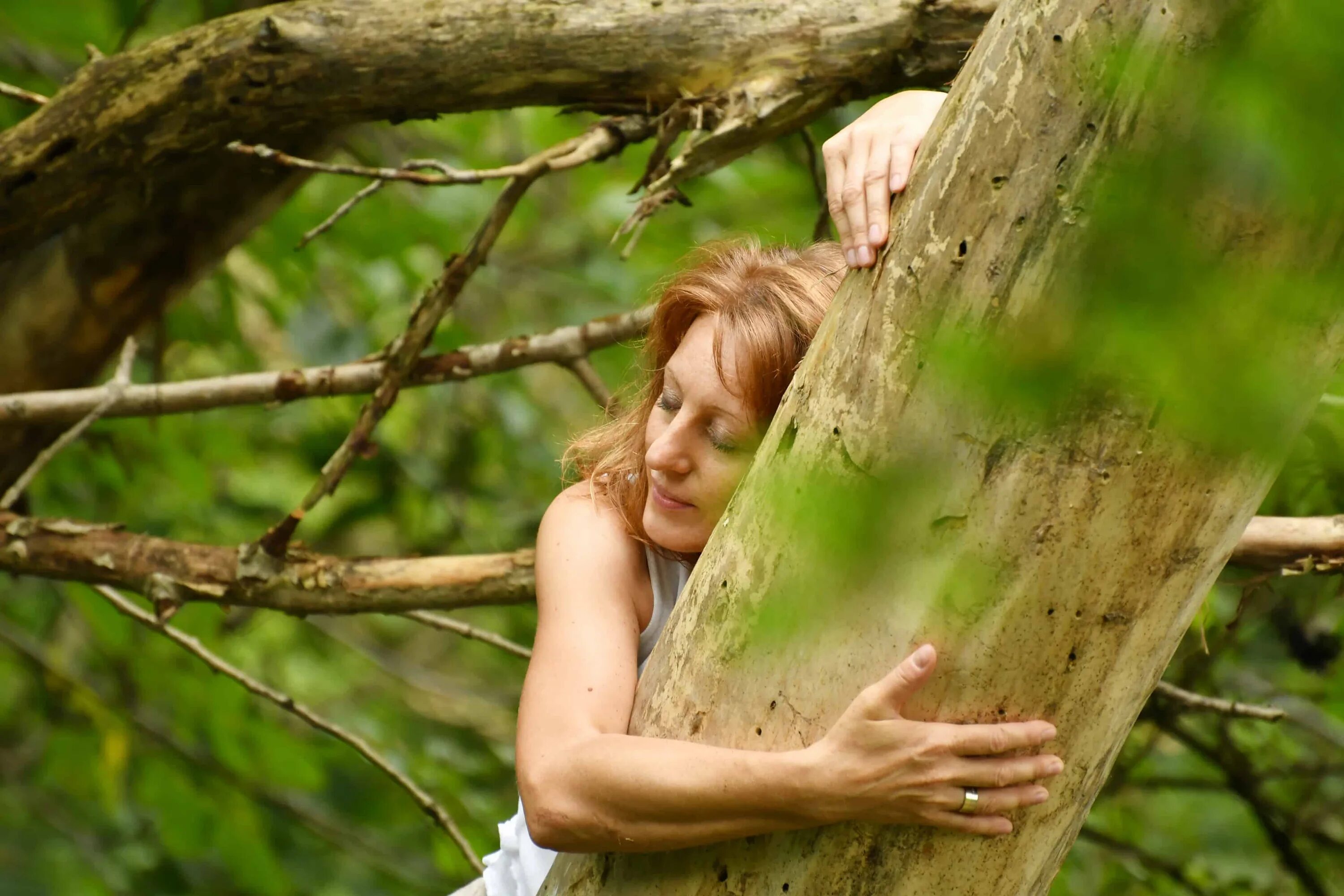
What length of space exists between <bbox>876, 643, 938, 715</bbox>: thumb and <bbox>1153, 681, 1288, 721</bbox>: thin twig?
1.19m

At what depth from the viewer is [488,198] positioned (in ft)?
13.2

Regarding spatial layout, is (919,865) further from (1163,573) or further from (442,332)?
(442,332)

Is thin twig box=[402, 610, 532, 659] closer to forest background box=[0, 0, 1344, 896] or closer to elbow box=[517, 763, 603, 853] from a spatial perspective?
forest background box=[0, 0, 1344, 896]

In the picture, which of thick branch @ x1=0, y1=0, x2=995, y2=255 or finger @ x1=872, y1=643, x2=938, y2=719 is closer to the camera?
finger @ x1=872, y1=643, x2=938, y2=719

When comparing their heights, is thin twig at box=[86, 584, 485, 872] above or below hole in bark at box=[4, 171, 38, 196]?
below

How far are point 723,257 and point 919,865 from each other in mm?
928

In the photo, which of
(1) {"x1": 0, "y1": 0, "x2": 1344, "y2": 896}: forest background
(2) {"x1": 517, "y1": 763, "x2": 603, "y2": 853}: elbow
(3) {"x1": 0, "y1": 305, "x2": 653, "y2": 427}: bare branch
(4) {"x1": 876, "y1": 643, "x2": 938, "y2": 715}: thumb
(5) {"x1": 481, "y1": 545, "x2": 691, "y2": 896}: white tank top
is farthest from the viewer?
(1) {"x1": 0, "y1": 0, "x2": 1344, "y2": 896}: forest background

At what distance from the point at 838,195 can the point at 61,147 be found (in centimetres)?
162

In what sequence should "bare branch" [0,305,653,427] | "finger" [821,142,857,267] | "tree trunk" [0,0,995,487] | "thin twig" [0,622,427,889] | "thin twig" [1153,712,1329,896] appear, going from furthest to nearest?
"thin twig" [0,622,427,889]
"thin twig" [1153,712,1329,896]
"bare branch" [0,305,653,427]
"tree trunk" [0,0,995,487]
"finger" [821,142,857,267]

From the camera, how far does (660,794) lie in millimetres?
1296

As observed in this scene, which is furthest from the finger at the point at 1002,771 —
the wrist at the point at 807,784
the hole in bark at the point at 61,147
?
the hole in bark at the point at 61,147

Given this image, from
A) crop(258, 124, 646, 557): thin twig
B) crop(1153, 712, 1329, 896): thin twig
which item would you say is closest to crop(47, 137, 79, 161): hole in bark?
crop(258, 124, 646, 557): thin twig

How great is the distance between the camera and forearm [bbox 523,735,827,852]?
4.04 ft

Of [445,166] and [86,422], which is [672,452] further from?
[86,422]
